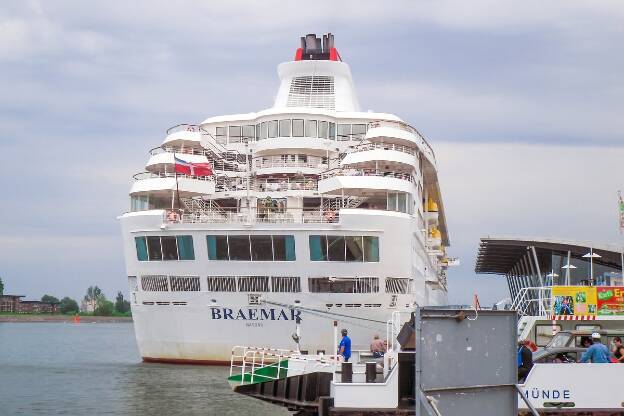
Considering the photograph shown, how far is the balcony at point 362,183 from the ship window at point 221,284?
6290mm

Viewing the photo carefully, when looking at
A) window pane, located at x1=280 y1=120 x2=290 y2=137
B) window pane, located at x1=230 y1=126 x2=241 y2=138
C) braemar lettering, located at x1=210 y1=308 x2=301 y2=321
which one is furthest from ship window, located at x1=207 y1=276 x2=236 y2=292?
window pane, located at x1=230 y1=126 x2=241 y2=138

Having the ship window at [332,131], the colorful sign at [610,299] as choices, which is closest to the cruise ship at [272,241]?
the ship window at [332,131]

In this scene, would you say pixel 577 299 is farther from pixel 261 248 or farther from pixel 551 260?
pixel 551 260

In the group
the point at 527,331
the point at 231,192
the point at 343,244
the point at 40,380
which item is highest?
the point at 231,192

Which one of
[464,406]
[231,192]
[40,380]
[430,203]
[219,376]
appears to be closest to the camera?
[464,406]

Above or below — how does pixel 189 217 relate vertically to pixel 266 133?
below

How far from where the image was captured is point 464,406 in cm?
808

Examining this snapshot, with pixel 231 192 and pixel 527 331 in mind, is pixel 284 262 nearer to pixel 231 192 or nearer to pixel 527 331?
pixel 231 192

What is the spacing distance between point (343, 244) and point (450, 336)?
3262 cm

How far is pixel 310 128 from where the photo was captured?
5016cm

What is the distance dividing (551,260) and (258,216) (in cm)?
3491

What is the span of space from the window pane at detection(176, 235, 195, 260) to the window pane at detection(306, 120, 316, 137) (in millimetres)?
10843

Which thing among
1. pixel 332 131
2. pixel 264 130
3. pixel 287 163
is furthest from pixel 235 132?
pixel 332 131

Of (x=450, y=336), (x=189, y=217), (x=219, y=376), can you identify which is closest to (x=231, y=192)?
(x=189, y=217)
